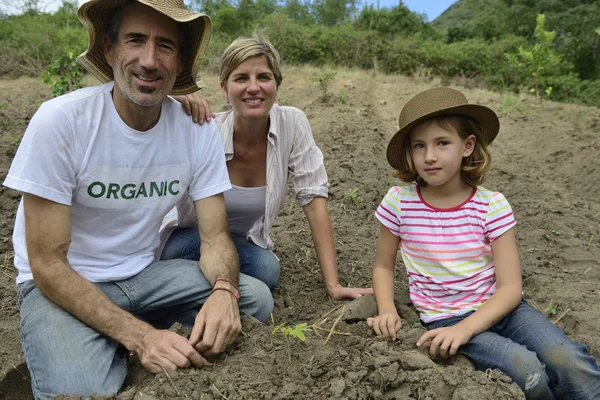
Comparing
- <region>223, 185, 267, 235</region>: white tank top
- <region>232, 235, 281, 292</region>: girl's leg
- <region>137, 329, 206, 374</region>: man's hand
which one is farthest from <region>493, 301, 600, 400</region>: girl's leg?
<region>223, 185, 267, 235</region>: white tank top

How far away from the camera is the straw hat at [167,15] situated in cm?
257

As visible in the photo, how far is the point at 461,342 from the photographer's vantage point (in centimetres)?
246

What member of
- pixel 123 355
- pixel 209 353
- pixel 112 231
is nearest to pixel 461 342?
pixel 209 353

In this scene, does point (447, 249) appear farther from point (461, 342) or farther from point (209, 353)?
point (209, 353)

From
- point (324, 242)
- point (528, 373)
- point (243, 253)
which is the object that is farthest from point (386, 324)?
point (243, 253)

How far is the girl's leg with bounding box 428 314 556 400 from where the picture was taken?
235 centimetres

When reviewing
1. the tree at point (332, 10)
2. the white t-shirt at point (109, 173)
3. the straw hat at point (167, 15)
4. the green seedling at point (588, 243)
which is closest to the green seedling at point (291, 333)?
the white t-shirt at point (109, 173)

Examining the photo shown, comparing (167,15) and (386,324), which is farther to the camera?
(386,324)

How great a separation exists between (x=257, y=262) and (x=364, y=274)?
885 millimetres

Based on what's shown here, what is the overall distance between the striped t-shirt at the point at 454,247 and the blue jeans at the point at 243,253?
110cm

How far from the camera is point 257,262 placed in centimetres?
357

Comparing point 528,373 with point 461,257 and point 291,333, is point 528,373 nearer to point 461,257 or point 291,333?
point 461,257

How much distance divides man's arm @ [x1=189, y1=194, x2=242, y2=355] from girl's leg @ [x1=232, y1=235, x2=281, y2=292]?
25.7 inches

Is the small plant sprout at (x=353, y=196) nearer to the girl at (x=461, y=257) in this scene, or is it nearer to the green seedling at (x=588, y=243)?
the green seedling at (x=588, y=243)
